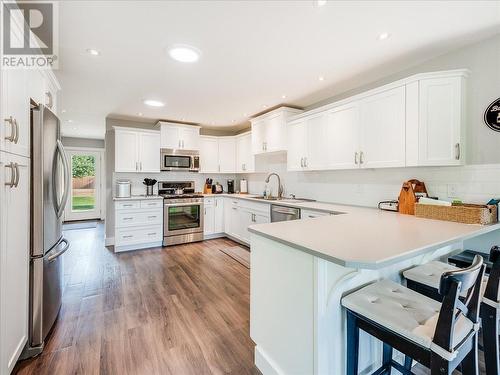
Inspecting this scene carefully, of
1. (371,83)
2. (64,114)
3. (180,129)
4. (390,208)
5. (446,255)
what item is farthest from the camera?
(180,129)

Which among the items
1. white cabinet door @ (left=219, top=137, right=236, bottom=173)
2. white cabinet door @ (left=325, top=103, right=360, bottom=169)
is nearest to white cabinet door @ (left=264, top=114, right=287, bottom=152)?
white cabinet door @ (left=325, top=103, right=360, bottom=169)

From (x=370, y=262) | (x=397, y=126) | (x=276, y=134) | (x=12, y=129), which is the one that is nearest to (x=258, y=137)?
(x=276, y=134)

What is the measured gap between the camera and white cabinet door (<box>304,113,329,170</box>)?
328cm

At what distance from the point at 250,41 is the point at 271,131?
2.10 m

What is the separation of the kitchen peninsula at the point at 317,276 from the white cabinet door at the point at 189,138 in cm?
385

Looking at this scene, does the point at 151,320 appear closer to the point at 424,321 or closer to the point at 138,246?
the point at 424,321

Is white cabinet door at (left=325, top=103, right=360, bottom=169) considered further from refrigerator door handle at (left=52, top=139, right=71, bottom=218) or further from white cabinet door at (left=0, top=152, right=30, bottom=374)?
white cabinet door at (left=0, top=152, right=30, bottom=374)

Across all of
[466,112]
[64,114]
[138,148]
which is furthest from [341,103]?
[64,114]

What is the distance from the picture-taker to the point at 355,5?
1685 mm

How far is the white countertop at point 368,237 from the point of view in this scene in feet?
3.51

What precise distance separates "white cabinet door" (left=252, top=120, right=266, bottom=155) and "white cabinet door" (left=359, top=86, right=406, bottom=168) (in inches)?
73.8

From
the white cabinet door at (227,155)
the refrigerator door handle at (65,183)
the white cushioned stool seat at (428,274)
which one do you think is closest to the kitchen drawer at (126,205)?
the white cabinet door at (227,155)

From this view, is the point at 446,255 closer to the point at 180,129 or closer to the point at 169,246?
the point at 169,246

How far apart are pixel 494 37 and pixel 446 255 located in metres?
1.92
